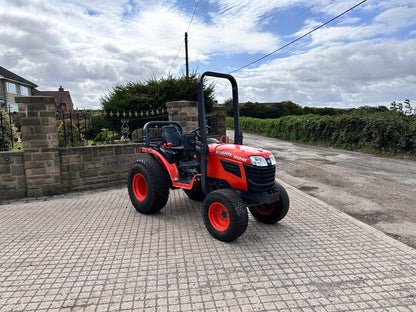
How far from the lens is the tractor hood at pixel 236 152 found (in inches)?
137

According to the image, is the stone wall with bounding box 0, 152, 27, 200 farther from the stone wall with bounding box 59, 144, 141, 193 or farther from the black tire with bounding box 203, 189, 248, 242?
the black tire with bounding box 203, 189, 248, 242

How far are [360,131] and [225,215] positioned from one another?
38.7 ft

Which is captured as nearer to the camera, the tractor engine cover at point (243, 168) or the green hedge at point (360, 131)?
the tractor engine cover at point (243, 168)

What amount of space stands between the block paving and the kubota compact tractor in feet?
0.86

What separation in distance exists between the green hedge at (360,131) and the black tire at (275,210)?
956 centimetres

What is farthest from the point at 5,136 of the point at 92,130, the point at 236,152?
the point at 236,152

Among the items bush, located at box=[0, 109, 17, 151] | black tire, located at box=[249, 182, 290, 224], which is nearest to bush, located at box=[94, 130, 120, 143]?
bush, located at box=[0, 109, 17, 151]

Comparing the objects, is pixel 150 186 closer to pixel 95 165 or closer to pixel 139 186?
pixel 139 186

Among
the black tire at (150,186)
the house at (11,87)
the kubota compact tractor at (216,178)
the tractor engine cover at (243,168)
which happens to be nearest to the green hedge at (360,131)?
the kubota compact tractor at (216,178)

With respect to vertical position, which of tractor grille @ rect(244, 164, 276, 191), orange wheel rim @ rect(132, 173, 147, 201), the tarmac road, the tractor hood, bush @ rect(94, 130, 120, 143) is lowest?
the tarmac road

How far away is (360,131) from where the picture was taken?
12.9 metres

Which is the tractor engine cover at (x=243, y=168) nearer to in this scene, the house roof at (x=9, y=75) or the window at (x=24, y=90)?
the house roof at (x=9, y=75)

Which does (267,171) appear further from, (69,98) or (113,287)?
(69,98)

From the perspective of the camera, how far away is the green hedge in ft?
36.2
